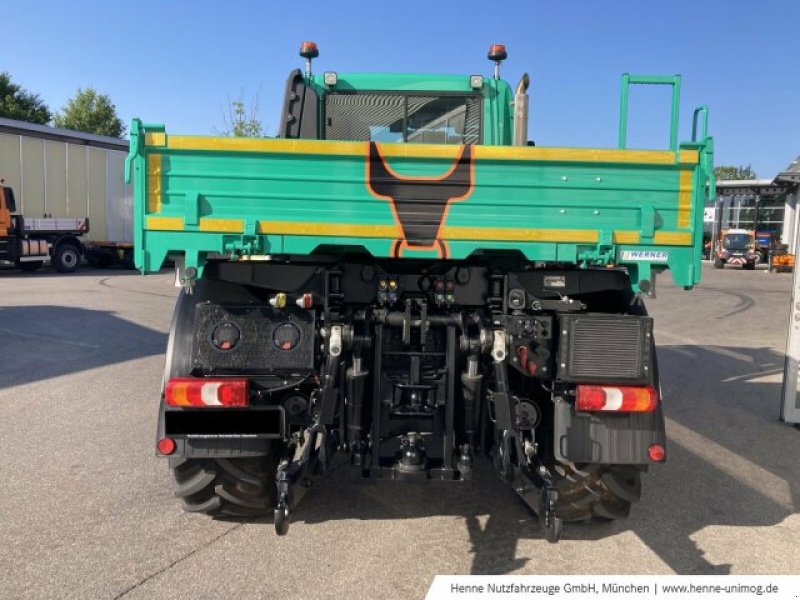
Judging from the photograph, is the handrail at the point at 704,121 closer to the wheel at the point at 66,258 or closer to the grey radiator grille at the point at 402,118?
the grey radiator grille at the point at 402,118

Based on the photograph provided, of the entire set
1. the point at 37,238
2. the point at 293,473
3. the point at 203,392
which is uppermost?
the point at 37,238

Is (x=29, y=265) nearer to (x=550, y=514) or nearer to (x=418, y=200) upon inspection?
(x=418, y=200)

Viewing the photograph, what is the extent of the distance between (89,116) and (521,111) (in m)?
51.9

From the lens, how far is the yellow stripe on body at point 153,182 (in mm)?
3264

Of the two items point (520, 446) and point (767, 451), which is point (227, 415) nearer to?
point (520, 446)

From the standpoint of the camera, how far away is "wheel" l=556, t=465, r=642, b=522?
3758mm

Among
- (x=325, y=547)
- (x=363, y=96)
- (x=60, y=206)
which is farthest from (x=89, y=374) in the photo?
(x=60, y=206)

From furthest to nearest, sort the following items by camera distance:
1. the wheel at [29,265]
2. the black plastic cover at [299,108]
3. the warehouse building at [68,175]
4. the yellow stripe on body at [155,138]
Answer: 1. the wheel at [29,265]
2. the warehouse building at [68,175]
3. the black plastic cover at [299,108]
4. the yellow stripe on body at [155,138]

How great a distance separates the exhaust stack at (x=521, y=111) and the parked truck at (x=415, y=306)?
0.07ft

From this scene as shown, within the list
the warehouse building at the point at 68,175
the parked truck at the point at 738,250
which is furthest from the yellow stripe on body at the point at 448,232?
the parked truck at the point at 738,250

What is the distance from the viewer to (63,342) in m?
9.74

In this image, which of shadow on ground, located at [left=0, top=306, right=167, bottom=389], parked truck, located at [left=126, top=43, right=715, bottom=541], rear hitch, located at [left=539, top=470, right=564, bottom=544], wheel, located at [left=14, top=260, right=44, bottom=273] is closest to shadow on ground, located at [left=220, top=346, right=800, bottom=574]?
parked truck, located at [left=126, top=43, right=715, bottom=541]

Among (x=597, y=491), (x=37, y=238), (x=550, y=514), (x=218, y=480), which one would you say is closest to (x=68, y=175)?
(x=37, y=238)

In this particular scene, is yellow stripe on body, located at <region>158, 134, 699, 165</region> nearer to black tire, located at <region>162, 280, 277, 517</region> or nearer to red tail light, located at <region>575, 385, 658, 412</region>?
black tire, located at <region>162, 280, 277, 517</region>
